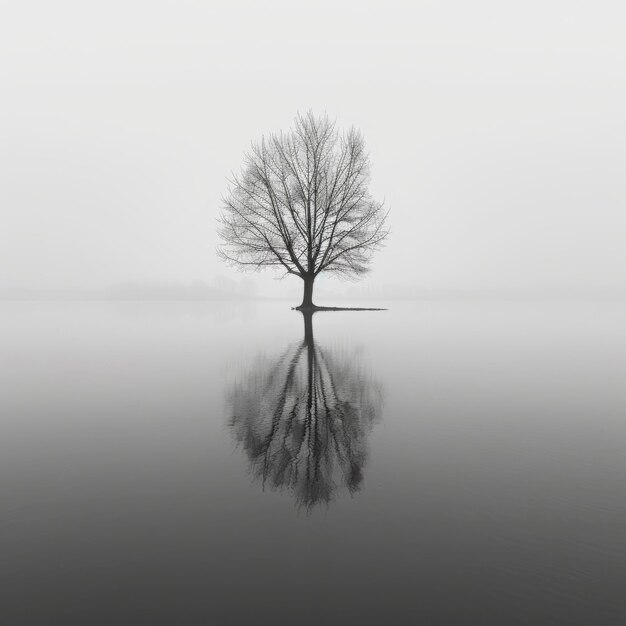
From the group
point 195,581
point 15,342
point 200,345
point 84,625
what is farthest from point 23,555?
point 15,342

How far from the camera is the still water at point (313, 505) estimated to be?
2.64 m

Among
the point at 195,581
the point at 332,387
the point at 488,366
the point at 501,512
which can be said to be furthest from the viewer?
the point at 488,366

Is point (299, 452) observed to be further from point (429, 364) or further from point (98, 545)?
point (429, 364)

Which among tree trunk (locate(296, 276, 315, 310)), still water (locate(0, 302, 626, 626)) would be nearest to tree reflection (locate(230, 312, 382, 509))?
still water (locate(0, 302, 626, 626))

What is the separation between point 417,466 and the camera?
15.9 ft

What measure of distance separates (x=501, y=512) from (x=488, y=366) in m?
9.26

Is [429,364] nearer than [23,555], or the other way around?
[23,555]

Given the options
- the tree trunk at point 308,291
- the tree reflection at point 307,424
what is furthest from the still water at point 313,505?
the tree trunk at point 308,291

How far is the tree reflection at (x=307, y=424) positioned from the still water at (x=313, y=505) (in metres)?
0.05

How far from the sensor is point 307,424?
21.2ft

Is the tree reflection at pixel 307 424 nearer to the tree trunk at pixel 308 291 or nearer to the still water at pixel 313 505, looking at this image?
the still water at pixel 313 505

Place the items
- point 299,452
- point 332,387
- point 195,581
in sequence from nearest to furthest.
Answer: point 195,581 < point 299,452 < point 332,387

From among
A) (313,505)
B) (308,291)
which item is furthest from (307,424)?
(308,291)

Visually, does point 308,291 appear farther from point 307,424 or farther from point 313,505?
point 313,505
